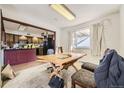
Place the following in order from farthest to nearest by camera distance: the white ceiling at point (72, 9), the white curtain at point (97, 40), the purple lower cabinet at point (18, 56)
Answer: the purple lower cabinet at point (18, 56)
the white curtain at point (97, 40)
the white ceiling at point (72, 9)

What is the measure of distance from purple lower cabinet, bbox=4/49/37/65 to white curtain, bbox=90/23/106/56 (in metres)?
3.35

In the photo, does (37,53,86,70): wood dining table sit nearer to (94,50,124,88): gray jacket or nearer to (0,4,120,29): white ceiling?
(94,50,124,88): gray jacket

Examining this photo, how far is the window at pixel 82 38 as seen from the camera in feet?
16.3

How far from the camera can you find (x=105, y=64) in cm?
125

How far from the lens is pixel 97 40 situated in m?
4.36

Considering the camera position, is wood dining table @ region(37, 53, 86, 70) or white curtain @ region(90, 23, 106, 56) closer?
wood dining table @ region(37, 53, 86, 70)

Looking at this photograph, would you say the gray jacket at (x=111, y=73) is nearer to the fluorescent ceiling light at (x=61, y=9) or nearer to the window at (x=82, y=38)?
the fluorescent ceiling light at (x=61, y=9)

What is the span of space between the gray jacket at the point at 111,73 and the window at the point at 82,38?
12.0 feet

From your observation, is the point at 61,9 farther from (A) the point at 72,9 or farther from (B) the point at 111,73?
(B) the point at 111,73

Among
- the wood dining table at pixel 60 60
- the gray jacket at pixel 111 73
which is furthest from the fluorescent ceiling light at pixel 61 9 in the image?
the gray jacket at pixel 111 73

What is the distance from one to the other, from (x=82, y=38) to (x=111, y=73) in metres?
4.28

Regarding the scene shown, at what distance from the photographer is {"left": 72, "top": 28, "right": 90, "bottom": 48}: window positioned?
4.97 m

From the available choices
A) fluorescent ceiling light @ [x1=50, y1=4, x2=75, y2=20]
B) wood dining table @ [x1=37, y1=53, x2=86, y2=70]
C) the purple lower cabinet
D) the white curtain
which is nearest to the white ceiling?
fluorescent ceiling light @ [x1=50, y1=4, x2=75, y2=20]

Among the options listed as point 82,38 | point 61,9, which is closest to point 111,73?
point 61,9
